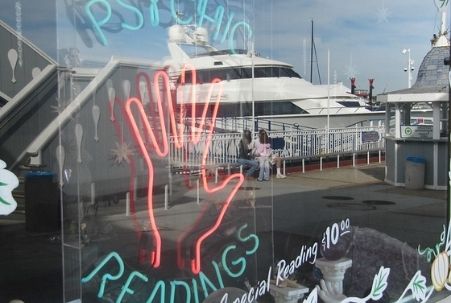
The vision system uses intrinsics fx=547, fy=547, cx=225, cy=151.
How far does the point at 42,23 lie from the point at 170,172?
0.84 metres

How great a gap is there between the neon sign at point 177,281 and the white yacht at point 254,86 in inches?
24.5

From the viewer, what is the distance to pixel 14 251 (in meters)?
1.80

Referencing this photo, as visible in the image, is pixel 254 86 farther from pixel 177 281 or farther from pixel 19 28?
pixel 19 28

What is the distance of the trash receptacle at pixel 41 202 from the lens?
184cm

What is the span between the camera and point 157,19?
7.63 feet

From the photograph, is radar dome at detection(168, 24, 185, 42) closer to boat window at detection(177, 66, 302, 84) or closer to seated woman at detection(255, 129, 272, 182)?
boat window at detection(177, 66, 302, 84)

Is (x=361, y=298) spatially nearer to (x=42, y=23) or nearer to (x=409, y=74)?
(x=409, y=74)

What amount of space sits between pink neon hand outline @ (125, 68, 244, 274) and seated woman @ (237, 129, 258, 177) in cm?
7

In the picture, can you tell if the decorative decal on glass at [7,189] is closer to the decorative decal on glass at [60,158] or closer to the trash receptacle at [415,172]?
the decorative decal on glass at [60,158]

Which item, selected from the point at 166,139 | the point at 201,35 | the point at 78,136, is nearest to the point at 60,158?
the point at 78,136

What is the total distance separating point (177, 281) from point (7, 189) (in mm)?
944

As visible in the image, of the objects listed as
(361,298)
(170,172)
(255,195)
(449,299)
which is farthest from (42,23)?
(449,299)

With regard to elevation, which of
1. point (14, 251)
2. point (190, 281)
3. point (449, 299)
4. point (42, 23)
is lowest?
point (449, 299)

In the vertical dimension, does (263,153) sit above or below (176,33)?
below
